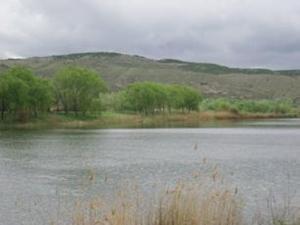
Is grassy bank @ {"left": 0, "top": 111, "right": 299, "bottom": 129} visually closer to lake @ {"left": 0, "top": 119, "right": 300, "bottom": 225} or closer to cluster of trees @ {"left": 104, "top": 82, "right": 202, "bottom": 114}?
cluster of trees @ {"left": 104, "top": 82, "right": 202, "bottom": 114}

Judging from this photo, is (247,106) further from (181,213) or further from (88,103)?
(181,213)

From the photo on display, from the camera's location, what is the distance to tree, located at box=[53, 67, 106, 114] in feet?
373

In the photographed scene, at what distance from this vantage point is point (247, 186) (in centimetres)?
2922

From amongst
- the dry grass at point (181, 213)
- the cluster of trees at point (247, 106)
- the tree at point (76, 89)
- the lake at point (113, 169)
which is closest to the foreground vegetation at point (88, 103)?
the tree at point (76, 89)

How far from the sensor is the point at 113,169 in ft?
124

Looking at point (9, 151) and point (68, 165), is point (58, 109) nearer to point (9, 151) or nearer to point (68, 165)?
point (9, 151)

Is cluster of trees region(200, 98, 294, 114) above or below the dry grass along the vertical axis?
below

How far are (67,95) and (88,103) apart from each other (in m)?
4.46

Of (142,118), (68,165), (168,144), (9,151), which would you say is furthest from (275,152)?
(142,118)

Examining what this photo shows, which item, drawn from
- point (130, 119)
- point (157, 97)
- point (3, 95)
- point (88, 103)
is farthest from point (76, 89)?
point (157, 97)

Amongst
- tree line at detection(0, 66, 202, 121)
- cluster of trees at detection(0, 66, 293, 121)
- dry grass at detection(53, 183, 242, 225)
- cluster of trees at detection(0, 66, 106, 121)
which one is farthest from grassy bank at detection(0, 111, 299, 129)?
dry grass at detection(53, 183, 242, 225)

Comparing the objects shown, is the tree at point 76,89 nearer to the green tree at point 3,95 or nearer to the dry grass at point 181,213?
the green tree at point 3,95

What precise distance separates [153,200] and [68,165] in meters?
18.6

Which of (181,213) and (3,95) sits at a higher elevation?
(3,95)
